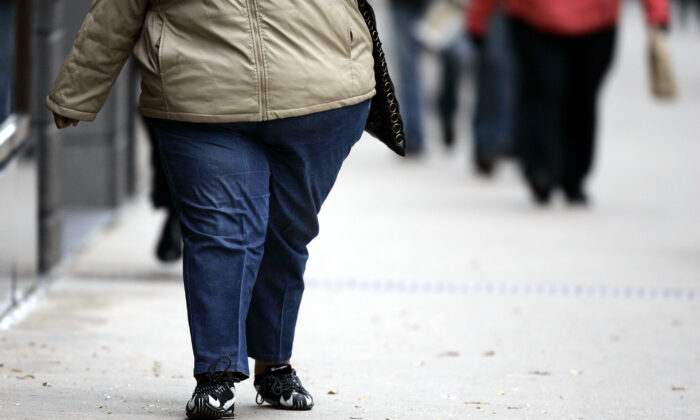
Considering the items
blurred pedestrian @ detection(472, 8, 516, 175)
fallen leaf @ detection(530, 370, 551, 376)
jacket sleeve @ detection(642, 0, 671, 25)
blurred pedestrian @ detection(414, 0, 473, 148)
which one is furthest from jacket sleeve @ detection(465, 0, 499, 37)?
fallen leaf @ detection(530, 370, 551, 376)

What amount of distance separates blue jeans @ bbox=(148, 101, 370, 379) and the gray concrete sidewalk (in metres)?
0.36

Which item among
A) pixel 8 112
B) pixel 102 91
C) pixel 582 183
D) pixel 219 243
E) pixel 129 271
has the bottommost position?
pixel 582 183

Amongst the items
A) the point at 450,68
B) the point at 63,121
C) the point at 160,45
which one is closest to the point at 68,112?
the point at 63,121

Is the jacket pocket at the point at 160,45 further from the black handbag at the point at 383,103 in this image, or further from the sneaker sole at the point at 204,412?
the sneaker sole at the point at 204,412

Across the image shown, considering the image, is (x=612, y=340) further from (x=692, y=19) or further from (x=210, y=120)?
(x=692, y=19)

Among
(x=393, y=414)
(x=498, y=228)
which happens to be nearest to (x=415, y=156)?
(x=498, y=228)

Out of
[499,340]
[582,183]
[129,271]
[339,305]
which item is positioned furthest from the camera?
[582,183]

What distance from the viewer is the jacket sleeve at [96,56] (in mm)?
3887

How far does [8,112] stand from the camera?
5.81 metres

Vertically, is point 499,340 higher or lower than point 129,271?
higher

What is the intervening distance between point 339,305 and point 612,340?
1229 millimetres

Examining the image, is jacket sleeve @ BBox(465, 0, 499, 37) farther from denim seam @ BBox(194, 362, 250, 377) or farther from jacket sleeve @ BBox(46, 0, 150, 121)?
denim seam @ BBox(194, 362, 250, 377)

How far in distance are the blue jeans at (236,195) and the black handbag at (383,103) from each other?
5.3 inches

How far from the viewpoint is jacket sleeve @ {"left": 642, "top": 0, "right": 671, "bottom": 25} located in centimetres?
866
